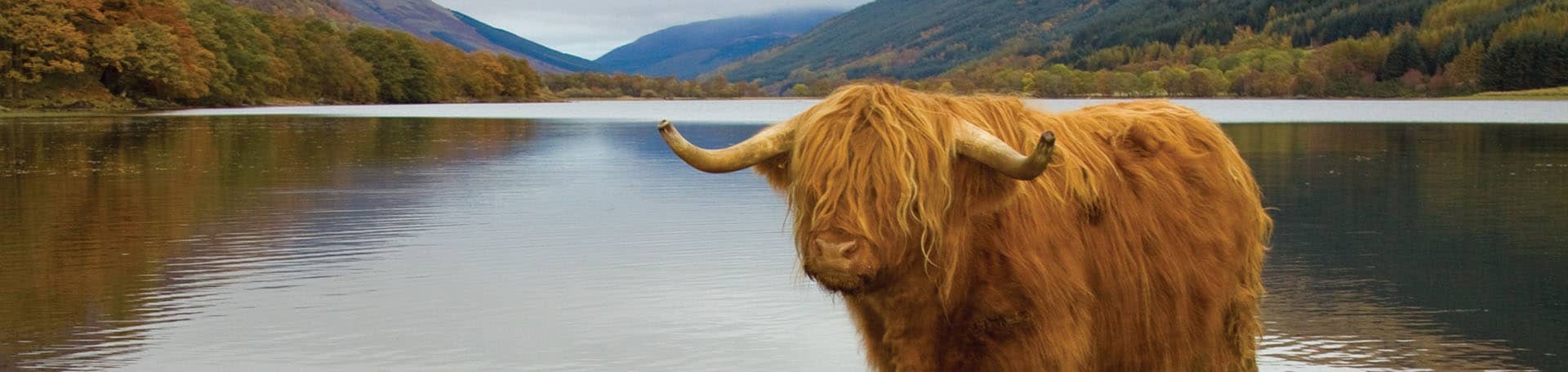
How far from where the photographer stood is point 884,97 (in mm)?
4258

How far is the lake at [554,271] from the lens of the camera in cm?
931

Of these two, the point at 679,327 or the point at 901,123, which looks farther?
the point at 679,327

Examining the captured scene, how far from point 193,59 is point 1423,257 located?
3439 inches

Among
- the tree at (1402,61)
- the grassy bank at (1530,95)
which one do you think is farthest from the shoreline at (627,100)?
the tree at (1402,61)

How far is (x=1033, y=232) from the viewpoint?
4.64 m

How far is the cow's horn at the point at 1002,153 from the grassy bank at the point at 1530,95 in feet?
406

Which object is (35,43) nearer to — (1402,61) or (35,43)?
(35,43)

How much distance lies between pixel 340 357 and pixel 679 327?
7.41ft

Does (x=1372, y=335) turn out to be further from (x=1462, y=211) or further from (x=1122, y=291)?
(x=1462, y=211)

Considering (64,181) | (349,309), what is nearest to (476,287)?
(349,309)

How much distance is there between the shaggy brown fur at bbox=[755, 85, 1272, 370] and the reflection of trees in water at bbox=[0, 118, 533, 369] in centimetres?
605

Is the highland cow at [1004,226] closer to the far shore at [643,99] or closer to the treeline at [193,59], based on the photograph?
the far shore at [643,99]

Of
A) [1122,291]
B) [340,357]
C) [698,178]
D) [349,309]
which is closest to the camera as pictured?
[1122,291]

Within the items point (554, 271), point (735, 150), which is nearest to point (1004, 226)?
point (735, 150)
